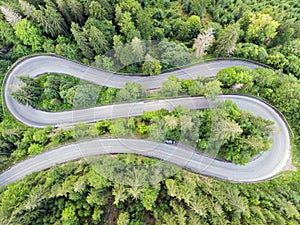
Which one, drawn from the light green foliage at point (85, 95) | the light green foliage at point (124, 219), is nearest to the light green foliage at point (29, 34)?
the light green foliage at point (85, 95)

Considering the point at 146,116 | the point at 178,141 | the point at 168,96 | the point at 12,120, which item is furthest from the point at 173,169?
the point at 12,120

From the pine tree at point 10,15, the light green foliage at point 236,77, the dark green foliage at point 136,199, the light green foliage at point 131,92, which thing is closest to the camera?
the dark green foliage at point 136,199

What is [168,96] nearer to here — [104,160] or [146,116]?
[146,116]

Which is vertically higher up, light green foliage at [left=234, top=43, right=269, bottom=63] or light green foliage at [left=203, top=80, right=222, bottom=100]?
light green foliage at [left=234, top=43, right=269, bottom=63]

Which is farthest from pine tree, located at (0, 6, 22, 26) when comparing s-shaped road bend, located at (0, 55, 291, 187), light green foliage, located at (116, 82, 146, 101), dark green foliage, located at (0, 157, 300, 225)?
dark green foliage, located at (0, 157, 300, 225)

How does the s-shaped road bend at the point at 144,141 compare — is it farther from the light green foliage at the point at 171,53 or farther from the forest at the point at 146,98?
the light green foliage at the point at 171,53

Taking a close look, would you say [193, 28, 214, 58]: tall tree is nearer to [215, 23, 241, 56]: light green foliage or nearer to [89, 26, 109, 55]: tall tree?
[215, 23, 241, 56]: light green foliage
